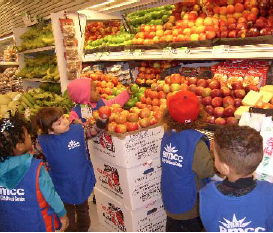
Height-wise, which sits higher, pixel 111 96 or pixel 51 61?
pixel 51 61

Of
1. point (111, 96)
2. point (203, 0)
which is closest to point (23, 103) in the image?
point (111, 96)

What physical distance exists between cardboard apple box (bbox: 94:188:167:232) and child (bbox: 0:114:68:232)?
3.60ft

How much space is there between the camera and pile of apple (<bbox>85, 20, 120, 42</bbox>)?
5.25 metres

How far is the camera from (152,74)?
4.36 meters

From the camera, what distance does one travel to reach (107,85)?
4.41m

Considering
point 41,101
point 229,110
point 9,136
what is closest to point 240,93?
point 229,110

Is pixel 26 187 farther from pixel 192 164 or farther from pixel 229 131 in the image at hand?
pixel 229 131

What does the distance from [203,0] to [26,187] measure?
2960mm

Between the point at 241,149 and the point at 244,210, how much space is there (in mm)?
304

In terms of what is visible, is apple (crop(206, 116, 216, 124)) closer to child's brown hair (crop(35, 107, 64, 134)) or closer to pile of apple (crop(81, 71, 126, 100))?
child's brown hair (crop(35, 107, 64, 134))

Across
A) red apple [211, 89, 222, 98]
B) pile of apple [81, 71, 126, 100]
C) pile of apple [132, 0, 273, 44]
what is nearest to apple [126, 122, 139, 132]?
red apple [211, 89, 222, 98]

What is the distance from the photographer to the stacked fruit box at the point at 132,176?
282 cm

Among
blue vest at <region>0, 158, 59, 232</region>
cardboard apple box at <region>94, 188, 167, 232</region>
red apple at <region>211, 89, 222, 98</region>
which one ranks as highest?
red apple at <region>211, 89, 222, 98</region>

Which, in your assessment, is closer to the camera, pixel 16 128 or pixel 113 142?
pixel 16 128
